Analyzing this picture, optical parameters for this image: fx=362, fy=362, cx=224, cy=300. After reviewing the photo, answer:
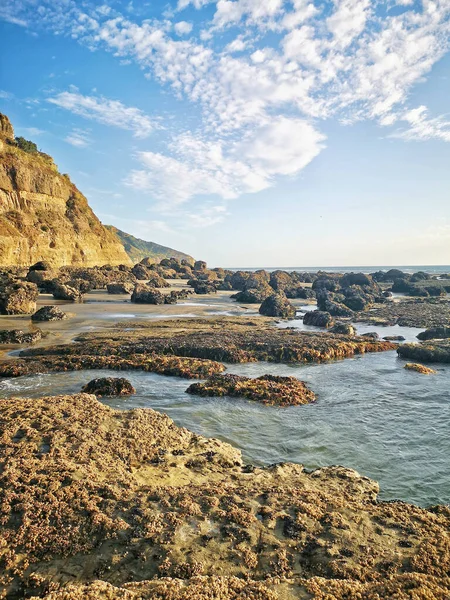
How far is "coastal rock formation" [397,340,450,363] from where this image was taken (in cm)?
1845

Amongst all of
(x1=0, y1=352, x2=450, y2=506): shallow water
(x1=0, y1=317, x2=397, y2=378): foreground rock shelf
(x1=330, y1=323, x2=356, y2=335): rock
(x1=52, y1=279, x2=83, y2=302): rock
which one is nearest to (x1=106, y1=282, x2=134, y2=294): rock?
(x1=52, y1=279, x2=83, y2=302): rock

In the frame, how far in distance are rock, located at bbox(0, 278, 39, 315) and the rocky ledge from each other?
78.0 feet

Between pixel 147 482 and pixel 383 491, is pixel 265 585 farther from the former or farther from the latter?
pixel 383 491

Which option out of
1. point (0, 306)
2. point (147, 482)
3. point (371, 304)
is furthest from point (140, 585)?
point (371, 304)

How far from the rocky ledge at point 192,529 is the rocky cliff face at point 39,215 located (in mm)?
54526

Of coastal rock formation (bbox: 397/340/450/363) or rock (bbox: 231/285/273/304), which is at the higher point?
rock (bbox: 231/285/273/304)

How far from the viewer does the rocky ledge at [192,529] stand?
413 centimetres

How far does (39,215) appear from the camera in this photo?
2576 inches

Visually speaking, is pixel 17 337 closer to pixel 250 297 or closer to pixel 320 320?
pixel 320 320

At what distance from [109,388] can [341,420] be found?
735 centimetres

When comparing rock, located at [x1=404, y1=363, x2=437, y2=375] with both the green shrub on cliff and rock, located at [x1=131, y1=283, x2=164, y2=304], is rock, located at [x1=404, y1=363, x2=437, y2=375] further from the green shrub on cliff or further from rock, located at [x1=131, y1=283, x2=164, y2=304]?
the green shrub on cliff

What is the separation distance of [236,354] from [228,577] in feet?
45.7

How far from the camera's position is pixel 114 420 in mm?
8453

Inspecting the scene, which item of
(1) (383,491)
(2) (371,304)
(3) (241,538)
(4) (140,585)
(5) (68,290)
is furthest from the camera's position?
(2) (371,304)
